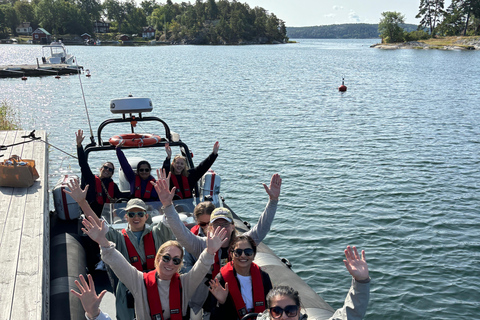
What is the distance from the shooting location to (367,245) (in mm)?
8930

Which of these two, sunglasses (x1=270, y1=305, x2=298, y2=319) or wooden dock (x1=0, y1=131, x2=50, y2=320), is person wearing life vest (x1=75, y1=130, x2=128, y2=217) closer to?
wooden dock (x1=0, y1=131, x2=50, y2=320)

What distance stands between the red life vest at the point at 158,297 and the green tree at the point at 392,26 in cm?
10814

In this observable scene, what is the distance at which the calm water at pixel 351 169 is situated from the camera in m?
7.92

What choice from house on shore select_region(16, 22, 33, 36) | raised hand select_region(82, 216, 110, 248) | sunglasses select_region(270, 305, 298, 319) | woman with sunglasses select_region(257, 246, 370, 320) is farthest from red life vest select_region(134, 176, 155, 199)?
house on shore select_region(16, 22, 33, 36)

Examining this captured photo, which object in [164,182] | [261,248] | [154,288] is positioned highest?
[164,182]

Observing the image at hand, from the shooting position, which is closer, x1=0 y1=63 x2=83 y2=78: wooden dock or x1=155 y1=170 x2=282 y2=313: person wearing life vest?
x1=155 y1=170 x2=282 y2=313: person wearing life vest

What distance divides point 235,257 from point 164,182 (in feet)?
3.00

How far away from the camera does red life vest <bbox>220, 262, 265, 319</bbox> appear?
3.77 meters

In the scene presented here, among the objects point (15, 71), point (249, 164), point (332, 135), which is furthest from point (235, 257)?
point (15, 71)

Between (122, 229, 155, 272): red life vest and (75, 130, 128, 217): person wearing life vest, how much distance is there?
6.66 ft

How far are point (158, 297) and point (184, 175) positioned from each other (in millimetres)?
3172

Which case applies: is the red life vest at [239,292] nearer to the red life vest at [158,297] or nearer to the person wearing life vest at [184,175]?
the red life vest at [158,297]

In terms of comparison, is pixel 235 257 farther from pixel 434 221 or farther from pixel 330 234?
pixel 434 221

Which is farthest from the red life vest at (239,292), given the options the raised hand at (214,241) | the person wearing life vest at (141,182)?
the person wearing life vest at (141,182)
